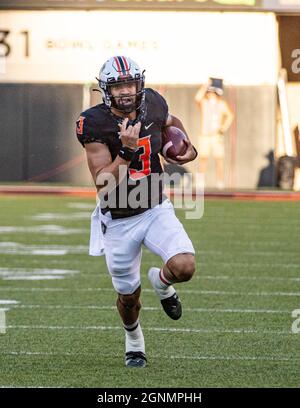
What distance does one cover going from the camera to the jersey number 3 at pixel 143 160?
6.23 m

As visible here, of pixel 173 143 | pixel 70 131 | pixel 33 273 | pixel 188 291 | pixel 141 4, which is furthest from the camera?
pixel 70 131

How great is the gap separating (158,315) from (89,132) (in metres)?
2.21

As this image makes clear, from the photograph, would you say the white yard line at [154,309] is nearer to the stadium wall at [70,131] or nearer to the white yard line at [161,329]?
the white yard line at [161,329]

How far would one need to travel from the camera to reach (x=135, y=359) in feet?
20.2

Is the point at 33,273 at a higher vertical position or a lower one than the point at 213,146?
lower

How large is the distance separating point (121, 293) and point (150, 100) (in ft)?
3.32

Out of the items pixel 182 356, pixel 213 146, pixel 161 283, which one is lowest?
pixel 182 356

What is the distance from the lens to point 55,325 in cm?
754

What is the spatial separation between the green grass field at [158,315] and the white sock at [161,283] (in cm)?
35

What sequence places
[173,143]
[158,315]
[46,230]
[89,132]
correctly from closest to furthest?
1. [89,132]
2. [173,143]
3. [158,315]
4. [46,230]

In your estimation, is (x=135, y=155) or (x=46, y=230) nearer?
(x=135, y=155)

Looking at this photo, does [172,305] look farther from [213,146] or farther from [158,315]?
[213,146]

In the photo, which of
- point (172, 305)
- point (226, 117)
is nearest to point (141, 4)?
point (226, 117)

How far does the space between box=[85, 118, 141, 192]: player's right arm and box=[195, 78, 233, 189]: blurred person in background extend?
15.6m
